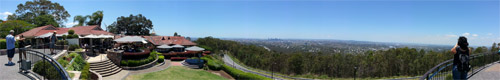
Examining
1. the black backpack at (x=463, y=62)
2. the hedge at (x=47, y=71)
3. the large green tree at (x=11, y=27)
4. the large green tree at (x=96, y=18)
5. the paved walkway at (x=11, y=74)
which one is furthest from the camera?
the large green tree at (x=96, y=18)

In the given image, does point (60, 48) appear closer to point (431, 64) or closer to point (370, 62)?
point (370, 62)

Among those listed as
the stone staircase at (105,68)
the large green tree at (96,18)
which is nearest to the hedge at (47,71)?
the stone staircase at (105,68)

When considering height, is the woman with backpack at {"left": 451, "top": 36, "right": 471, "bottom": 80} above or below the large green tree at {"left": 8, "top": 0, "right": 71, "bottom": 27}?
below

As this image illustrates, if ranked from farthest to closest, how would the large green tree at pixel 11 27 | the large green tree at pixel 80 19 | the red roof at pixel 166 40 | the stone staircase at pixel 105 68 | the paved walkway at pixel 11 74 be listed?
the large green tree at pixel 80 19 → the red roof at pixel 166 40 → the large green tree at pixel 11 27 → the stone staircase at pixel 105 68 → the paved walkway at pixel 11 74

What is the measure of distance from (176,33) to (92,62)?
53004mm

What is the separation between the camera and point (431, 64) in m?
35.1

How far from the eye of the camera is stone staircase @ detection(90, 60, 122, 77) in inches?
530

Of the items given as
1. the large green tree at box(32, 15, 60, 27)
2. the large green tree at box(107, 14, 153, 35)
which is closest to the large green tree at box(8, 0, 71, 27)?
the large green tree at box(32, 15, 60, 27)

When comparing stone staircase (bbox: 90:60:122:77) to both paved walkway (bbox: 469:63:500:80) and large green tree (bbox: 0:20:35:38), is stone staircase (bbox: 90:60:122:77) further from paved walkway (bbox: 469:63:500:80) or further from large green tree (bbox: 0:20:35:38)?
large green tree (bbox: 0:20:35:38)

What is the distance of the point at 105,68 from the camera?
14.1 m

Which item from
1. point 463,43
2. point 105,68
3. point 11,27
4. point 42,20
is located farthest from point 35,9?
point 463,43

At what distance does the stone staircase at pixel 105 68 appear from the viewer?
13461 millimetres

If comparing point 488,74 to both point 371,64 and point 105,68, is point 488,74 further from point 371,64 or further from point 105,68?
point 371,64

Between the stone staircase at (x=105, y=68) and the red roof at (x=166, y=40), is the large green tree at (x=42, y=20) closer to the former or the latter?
the red roof at (x=166, y=40)
